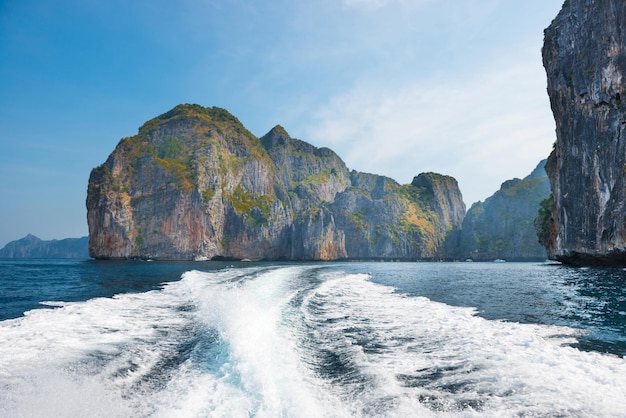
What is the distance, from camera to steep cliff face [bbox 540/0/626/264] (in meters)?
44.6

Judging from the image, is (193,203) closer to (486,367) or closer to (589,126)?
(589,126)

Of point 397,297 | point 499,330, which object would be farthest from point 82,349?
point 397,297

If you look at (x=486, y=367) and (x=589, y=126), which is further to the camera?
(x=589, y=126)

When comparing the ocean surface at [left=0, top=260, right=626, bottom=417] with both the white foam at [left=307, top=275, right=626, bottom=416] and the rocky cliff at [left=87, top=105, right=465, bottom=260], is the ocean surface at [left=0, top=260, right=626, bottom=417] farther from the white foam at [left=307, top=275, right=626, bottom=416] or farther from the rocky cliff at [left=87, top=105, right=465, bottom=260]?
the rocky cliff at [left=87, top=105, right=465, bottom=260]

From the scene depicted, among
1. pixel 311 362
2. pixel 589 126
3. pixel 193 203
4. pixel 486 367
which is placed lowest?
pixel 311 362

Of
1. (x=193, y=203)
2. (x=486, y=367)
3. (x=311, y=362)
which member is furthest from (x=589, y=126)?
(x=193, y=203)

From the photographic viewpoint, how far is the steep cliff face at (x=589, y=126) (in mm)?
44562

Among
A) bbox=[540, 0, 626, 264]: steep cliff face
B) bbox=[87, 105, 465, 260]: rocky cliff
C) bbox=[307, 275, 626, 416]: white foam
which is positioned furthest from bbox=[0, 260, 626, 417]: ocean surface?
bbox=[87, 105, 465, 260]: rocky cliff

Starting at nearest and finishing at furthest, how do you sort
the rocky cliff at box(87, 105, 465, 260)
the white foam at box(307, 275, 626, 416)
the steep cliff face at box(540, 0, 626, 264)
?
the white foam at box(307, 275, 626, 416)
the steep cliff face at box(540, 0, 626, 264)
the rocky cliff at box(87, 105, 465, 260)

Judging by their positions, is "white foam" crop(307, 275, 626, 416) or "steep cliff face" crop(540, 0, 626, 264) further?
"steep cliff face" crop(540, 0, 626, 264)

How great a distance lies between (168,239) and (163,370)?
12652cm

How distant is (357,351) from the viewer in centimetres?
1049

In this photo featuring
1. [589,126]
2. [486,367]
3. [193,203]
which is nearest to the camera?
[486,367]

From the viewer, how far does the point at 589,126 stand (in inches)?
1912
